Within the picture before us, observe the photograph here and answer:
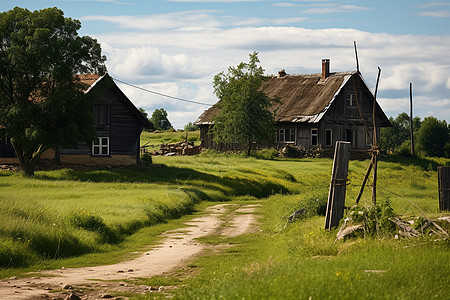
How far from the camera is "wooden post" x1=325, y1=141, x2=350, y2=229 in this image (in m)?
16.3

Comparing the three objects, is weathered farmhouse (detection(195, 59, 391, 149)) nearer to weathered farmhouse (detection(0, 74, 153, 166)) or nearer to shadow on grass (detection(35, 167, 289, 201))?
weathered farmhouse (detection(0, 74, 153, 166))

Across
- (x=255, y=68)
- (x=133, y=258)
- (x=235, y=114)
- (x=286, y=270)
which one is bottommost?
(x=133, y=258)

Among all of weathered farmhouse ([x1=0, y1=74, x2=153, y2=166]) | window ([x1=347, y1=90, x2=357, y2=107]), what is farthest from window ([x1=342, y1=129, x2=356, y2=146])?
weathered farmhouse ([x1=0, y1=74, x2=153, y2=166])

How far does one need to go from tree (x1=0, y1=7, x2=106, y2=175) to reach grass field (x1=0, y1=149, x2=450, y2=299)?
2.94 m

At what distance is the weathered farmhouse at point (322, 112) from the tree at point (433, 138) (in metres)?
27.1

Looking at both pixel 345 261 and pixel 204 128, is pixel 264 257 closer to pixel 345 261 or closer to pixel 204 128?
pixel 345 261

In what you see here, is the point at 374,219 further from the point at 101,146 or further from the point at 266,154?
the point at 266,154

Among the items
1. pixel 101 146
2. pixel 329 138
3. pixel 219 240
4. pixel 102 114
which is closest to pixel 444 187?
pixel 219 240

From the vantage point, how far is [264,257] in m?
16.6

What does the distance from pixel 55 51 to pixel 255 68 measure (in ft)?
86.4

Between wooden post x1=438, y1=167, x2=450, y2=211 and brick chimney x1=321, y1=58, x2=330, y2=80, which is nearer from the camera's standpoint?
wooden post x1=438, y1=167, x2=450, y2=211

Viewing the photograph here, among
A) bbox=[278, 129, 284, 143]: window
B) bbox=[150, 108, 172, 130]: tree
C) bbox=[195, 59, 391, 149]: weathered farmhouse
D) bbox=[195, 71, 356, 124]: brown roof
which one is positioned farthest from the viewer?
bbox=[150, 108, 172, 130]: tree

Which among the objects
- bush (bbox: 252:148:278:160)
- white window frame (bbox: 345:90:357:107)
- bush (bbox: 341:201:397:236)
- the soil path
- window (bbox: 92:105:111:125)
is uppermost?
white window frame (bbox: 345:90:357:107)

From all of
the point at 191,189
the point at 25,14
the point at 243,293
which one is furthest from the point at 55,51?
the point at 243,293
